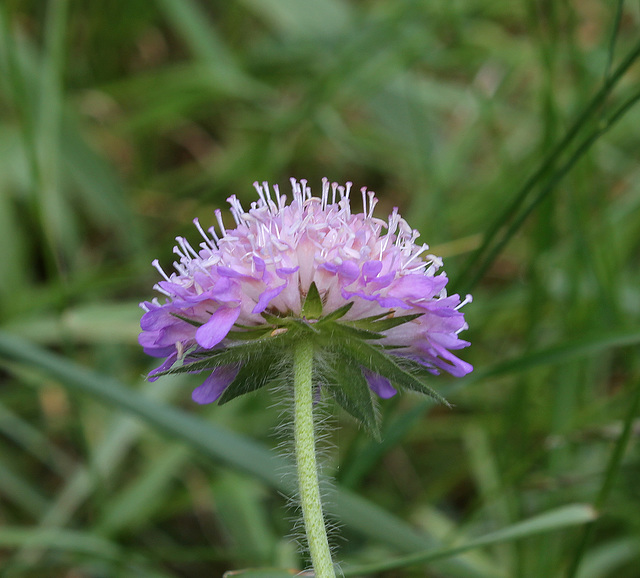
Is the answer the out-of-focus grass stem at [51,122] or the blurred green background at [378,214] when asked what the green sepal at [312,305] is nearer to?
the blurred green background at [378,214]

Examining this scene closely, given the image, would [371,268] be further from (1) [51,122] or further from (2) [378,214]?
(2) [378,214]

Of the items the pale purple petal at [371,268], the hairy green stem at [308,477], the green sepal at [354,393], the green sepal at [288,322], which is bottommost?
the hairy green stem at [308,477]

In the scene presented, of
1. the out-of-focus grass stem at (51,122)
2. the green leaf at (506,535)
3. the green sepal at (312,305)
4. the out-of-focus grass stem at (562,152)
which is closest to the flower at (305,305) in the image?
the green sepal at (312,305)

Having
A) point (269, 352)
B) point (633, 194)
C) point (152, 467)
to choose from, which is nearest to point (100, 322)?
point (152, 467)

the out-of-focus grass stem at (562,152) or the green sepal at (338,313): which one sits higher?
the out-of-focus grass stem at (562,152)

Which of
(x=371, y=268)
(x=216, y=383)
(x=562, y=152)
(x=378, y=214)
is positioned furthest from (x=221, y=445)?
(x=378, y=214)

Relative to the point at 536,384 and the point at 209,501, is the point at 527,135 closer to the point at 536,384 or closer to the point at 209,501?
the point at 536,384
